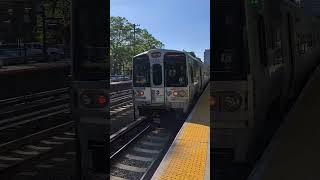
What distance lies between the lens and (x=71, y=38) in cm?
414

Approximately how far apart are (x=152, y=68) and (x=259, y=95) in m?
9.11

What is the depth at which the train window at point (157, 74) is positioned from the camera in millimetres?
14730

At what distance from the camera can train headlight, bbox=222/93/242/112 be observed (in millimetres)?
4773

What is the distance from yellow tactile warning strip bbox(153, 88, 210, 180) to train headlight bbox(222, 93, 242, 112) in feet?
4.99

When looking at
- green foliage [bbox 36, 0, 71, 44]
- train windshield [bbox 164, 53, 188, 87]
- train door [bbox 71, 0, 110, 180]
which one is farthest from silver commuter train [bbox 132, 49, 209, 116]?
green foliage [bbox 36, 0, 71, 44]

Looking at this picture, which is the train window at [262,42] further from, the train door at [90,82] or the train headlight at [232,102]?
the train door at [90,82]

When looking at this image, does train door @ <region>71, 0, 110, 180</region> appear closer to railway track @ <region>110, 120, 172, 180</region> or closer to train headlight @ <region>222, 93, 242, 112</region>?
train headlight @ <region>222, 93, 242, 112</region>

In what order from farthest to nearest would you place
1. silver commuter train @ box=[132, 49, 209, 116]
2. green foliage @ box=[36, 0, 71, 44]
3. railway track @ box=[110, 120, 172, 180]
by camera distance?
silver commuter train @ box=[132, 49, 209, 116] < railway track @ box=[110, 120, 172, 180] < green foliage @ box=[36, 0, 71, 44]

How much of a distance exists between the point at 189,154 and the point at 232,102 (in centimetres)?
346

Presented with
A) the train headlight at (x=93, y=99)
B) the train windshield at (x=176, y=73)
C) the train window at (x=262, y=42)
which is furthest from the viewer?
the train windshield at (x=176, y=73)

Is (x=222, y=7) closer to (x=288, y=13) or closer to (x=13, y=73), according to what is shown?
(x=13, y=73)

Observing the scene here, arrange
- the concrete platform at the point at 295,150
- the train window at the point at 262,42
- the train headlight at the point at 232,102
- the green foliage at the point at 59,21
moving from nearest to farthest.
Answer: the green foliage at the point at 59,21 → the train headlight at the point at 232,102 → the concrete platform at the point at 295,150 → the train window at the point at 262,42

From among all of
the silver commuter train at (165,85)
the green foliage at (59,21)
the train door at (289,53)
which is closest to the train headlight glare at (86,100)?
the green foliage at (59,21)

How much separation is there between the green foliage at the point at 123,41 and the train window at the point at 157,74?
9282 millimetres
